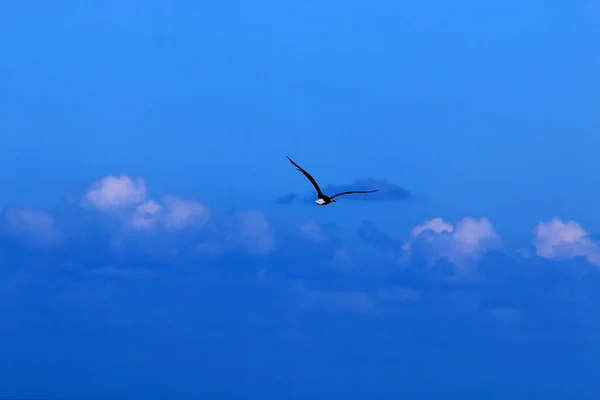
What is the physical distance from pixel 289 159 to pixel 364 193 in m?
9.52

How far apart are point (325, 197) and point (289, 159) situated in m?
11.7

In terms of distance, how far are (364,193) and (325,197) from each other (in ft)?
17.6

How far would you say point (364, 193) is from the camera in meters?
115

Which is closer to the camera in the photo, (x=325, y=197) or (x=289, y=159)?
(x=289, y=159)

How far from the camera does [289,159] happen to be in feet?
356

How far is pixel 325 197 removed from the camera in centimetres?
11944
